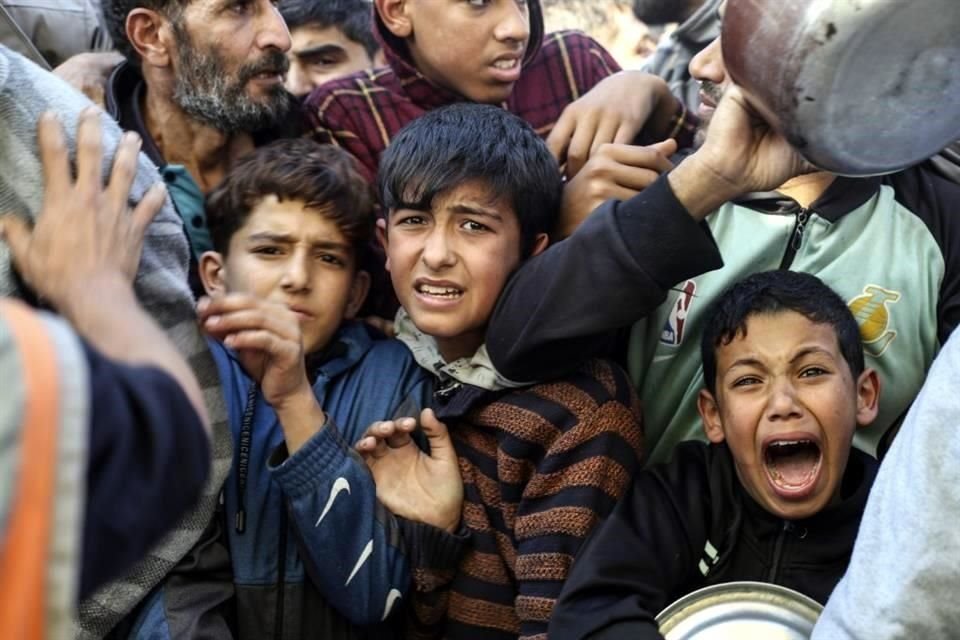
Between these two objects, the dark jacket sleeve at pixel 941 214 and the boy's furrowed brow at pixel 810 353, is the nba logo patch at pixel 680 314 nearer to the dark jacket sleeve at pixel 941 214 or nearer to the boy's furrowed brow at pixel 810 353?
the boy's furrowed brow at pixel 810 353

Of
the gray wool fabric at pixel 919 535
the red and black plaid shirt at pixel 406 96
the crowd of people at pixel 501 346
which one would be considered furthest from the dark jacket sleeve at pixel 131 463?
the red and black plaid shirt at pixel 406 96

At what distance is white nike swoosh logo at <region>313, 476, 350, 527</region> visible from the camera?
7.42 ft

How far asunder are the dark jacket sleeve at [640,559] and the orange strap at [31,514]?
1269 millimetres

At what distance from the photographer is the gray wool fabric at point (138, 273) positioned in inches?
76.0

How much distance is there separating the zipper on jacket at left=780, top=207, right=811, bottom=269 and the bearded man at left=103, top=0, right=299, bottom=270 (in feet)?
4.20

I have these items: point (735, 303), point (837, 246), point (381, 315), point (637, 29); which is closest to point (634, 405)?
point (735, 303)

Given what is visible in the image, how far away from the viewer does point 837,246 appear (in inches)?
96.7

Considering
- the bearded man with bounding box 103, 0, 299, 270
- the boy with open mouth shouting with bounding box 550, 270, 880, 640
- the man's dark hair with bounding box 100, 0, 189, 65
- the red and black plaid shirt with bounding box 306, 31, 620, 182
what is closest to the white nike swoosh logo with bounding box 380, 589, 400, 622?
the boy with open mouth shouting with bounding box 550, 270, 880, 640

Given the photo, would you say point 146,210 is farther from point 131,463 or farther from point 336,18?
point 336,18

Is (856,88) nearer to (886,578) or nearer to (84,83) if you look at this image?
(886,578)

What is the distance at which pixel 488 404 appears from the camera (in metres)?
2.41

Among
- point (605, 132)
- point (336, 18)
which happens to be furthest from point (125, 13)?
point (605, 132)

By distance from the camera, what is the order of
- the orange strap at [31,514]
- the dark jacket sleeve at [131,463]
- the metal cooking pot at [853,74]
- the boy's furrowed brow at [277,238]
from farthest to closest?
the boy's furrowed brow at [277,238]
the metal cooking pot at [853,74]
the dark jacket sleeve at [131,463]
the orange strap at [31,514]

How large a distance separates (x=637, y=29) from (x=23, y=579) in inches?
331
